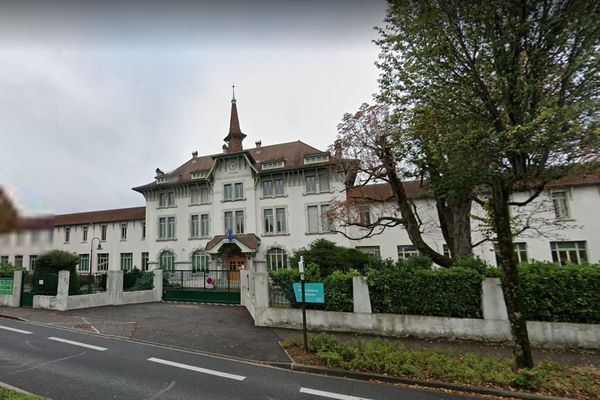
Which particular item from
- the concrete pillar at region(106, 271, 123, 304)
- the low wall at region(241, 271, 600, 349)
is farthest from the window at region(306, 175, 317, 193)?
the concrete pillar at region(106, 271, 123, 304)

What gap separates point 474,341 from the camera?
9.77 metres

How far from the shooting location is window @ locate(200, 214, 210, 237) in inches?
1125

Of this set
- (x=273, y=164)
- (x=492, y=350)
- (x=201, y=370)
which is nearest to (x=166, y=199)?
(x=273, y=164)

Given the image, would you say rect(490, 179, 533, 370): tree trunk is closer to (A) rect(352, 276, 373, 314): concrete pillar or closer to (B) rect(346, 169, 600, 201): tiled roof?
(A) rect(352, 276, 373, 314): concrete pillar

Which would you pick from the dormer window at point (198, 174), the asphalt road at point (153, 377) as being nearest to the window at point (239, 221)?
the dormer window at point (198, 174)

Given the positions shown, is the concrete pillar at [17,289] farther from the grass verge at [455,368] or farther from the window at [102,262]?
the window at [102,262]

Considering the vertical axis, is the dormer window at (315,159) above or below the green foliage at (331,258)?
above

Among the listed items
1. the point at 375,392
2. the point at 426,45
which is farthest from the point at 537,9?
the point at 375,392

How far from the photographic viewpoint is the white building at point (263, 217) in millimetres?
21641

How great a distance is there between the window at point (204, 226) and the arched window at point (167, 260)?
3688 mm

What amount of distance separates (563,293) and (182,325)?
13260 millimetres

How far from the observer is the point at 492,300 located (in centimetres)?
1000

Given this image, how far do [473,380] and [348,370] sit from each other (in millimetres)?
2720

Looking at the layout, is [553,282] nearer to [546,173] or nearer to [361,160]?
[546,173]
